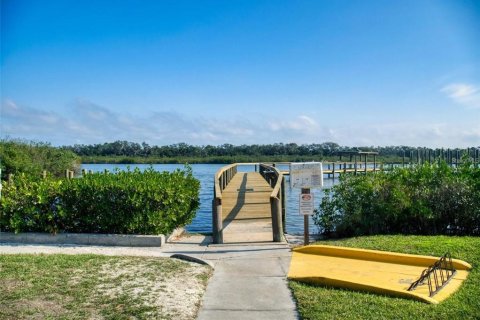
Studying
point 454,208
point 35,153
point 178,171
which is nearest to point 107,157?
point 35,153

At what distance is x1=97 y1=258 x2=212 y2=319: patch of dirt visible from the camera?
5.21m

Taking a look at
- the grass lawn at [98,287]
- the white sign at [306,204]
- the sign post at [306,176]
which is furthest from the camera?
the sign post at [306,176]

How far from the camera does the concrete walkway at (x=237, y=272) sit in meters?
5.20

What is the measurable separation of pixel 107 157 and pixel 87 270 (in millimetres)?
65973

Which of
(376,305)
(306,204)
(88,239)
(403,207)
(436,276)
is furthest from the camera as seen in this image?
(403,207)

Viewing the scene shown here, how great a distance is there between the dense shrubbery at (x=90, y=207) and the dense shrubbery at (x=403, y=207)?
3.66m

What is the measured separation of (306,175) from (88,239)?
4470 millimetres

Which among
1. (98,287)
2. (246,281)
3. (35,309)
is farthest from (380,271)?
(35,309)

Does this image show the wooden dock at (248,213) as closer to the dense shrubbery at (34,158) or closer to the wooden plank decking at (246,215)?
the wooden plank decking at (246,215)

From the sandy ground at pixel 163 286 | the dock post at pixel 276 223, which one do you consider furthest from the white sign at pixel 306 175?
the sandy ground at pixel 163 286

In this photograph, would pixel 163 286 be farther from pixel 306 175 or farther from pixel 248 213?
pixel 248 213

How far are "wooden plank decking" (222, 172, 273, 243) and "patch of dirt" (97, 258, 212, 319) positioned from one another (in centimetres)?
295

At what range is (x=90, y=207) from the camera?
30.9 ft

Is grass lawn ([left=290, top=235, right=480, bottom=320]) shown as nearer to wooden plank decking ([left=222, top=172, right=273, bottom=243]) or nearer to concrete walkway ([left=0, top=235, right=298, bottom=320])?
concrete walkway ([left=0, top=235, right=298, bottom=320])
